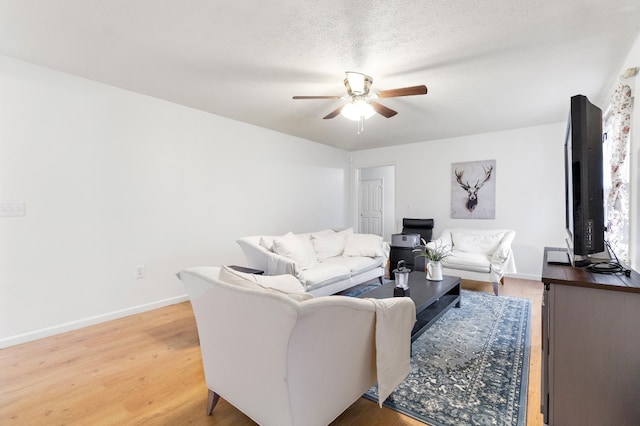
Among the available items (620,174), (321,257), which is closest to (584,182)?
(620,174)

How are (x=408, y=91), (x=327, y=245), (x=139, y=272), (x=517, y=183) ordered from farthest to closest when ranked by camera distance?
(x=517, y=183), (x=327, y=245), (x=139, y=272), (x=408, y=91)

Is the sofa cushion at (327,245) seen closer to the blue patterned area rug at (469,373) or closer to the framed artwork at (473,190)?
the blue patterned area rug at (469,373)

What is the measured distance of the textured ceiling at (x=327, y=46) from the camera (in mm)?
1884

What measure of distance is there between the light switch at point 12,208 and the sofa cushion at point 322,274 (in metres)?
2.49

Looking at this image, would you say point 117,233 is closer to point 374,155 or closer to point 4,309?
point 4,309

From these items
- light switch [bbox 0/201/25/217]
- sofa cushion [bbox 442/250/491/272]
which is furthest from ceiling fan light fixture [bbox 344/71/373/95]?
light switch [bbox 0/201/25/217]

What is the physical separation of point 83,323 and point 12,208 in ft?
3.92

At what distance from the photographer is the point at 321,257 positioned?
3.89 metres

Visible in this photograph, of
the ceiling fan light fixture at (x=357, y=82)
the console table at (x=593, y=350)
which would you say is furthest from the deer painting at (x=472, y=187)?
the console table at (x=593, y=350)

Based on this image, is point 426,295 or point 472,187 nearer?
point 426,295

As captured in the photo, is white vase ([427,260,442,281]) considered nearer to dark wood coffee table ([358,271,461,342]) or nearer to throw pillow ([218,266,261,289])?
dark wood coffee table ([358,271,461,342])

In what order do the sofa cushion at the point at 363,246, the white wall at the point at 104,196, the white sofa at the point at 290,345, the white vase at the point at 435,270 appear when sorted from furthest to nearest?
the sofa cushion at the point at 363,246
the white vase at the point at 435,270
the white wall at the point at 104,196
the white sofa at the point at 290,345

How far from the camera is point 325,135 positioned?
203 inches

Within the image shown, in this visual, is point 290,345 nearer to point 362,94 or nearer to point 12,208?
point 362,94
